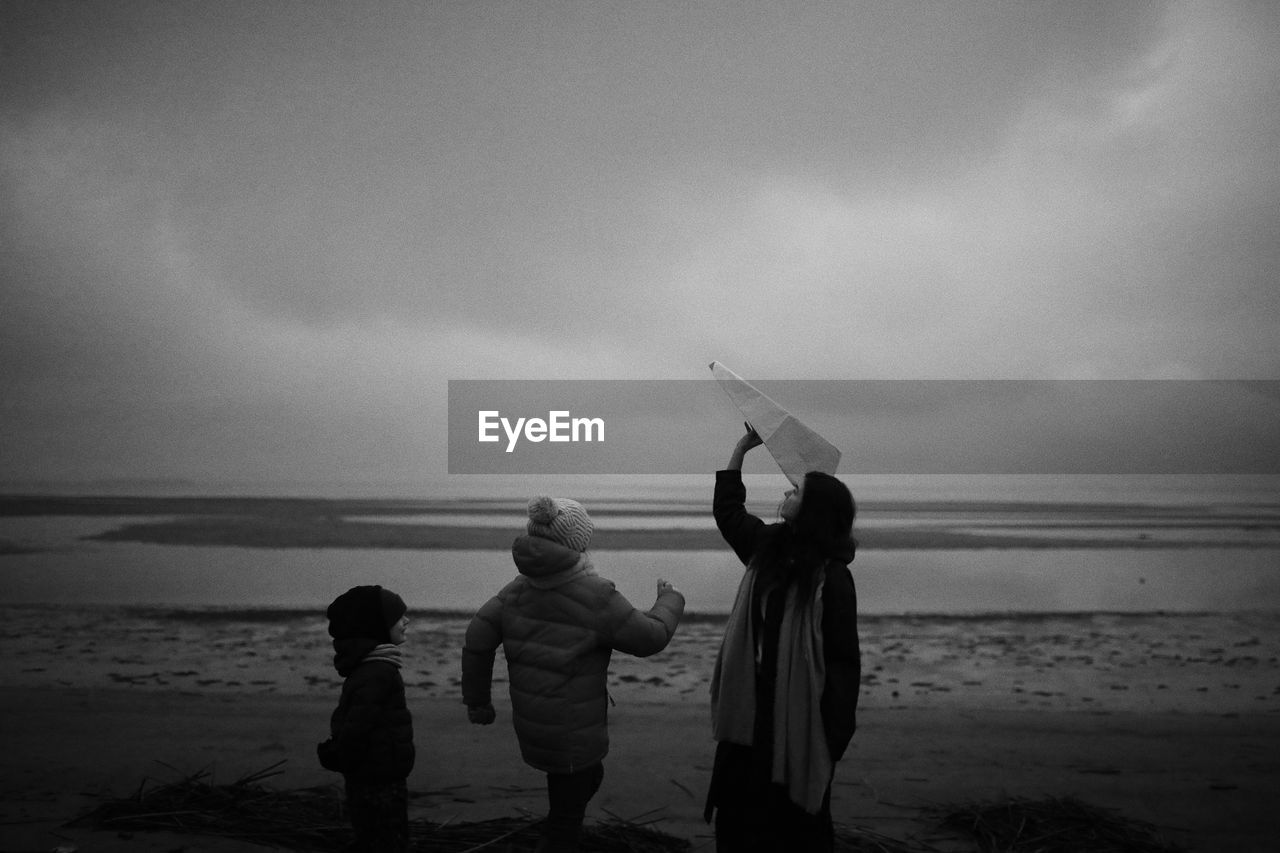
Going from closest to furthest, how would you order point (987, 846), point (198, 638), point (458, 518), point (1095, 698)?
point (987, 846) → point (1095, 698) → point (198, 638) → point (458, 518)

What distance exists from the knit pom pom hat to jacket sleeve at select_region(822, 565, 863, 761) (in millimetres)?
1040

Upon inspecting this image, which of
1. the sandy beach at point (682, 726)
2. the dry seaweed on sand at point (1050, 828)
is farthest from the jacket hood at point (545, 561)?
Answer: the dry seaweed on sand at point (1050, 828)

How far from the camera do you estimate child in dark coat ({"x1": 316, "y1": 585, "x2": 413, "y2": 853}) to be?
3280mm

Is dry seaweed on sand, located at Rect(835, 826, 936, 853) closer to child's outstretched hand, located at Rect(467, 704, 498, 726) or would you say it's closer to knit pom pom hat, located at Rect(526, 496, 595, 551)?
child's outstretched hand, located at Rect(467, 704, 498, 726)

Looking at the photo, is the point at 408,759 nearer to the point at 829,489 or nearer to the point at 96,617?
the point at 829,489

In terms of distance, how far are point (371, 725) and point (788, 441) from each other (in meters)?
1.92

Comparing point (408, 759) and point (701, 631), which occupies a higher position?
point (408, 759)

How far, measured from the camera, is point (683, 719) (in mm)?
6828

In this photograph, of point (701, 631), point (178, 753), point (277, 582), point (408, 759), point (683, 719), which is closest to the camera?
point (408, 759)

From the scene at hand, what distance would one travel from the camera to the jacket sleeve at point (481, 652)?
11.6 feet

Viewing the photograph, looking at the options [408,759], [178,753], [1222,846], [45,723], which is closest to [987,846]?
[1222,846]

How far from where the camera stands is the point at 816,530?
9.48 ft

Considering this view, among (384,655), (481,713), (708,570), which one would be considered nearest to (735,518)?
(481,713)

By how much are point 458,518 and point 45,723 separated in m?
27.2
